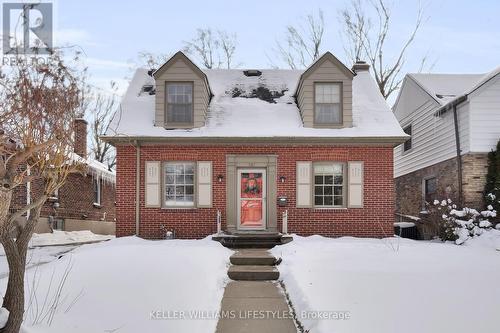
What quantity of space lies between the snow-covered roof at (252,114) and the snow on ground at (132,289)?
15.6 feet

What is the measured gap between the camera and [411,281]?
7.28m

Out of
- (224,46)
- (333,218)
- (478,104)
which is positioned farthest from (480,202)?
(224,46)

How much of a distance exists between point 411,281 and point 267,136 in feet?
22.6

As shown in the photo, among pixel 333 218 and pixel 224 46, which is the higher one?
pixel 224 46

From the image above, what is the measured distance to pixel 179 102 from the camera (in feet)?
45.8

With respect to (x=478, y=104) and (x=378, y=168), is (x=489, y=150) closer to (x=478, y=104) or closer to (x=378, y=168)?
(x=478, y=104)

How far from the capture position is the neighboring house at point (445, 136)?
1383 centimetres

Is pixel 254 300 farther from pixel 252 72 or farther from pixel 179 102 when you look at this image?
pixel 252 72

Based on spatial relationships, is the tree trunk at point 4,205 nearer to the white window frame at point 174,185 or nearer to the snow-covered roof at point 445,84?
the white window frame at point 174,185

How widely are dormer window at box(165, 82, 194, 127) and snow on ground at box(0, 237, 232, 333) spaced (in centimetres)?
518

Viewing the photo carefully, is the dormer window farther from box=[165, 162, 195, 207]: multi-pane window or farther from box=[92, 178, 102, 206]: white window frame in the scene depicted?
box=[92, 178, 102, 206]: white window frame

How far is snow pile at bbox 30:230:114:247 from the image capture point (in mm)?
16781

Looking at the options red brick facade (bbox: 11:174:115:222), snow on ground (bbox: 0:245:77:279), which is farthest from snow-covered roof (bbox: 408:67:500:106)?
red brick facade (bbox: 11:174:115:222)

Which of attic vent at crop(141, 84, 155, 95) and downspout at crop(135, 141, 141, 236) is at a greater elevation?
attic vent at crop(141, 84, 155, 95)
